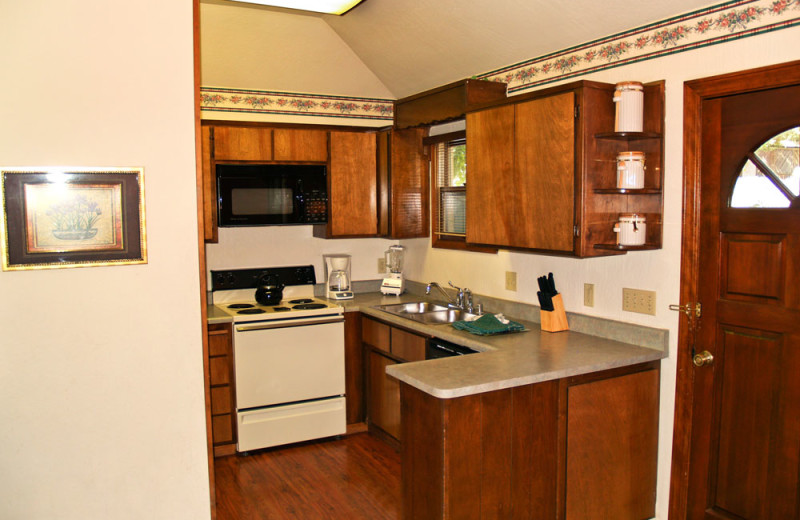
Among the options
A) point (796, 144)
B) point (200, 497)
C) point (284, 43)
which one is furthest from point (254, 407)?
point (796, 144)

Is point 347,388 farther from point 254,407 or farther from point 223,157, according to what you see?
point 223,157

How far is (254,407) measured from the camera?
387 cm

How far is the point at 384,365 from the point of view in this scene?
12.8 feet

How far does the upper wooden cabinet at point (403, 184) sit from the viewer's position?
4.32 m

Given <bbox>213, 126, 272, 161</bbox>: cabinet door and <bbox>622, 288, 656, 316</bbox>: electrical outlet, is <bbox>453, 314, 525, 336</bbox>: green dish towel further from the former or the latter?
<bbox>213, 126, 272, 161</bbox>: cabinet door

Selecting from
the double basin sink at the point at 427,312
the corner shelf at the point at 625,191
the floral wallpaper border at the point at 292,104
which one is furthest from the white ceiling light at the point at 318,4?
the double basin sink at the point at 427,312

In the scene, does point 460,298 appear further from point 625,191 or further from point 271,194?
point 625,191

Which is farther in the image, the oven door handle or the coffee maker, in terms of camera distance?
the coffee maker

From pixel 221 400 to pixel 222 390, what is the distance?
0.20 ft

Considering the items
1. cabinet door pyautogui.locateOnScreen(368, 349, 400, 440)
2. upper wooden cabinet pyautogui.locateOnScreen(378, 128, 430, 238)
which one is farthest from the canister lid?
cabinet door pyautogui.locateOnScreen(368, 349, 400, 440)

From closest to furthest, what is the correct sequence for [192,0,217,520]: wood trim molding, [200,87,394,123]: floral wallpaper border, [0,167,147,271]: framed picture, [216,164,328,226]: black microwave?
[0,167,147,271]: framed picture < [192,0,217,520]: wood trim molding < [216,164,328,226]: black microwave < [200,87,394,123]: floral wallpaper border

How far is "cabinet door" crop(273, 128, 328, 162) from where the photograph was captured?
419 centimetres

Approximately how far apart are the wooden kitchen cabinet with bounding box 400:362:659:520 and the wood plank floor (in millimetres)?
797

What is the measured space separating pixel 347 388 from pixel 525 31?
247 cm
